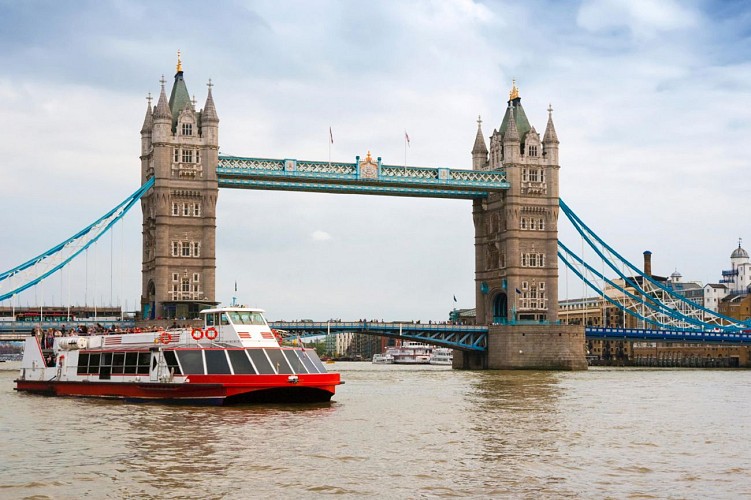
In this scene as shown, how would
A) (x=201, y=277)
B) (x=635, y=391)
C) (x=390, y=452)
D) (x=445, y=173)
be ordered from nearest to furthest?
1. (x=390, y=452)
2. (x=635, y=391)
3. (x=201, y=277)
4. (x=445, y=173)

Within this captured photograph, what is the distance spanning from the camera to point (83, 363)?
47969 mm

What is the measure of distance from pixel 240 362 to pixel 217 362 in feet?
3.09

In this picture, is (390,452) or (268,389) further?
(268,389)

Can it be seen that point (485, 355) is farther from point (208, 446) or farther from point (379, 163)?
point (208, 446)

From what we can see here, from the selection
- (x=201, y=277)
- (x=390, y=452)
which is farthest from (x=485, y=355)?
(x=390, y=452)

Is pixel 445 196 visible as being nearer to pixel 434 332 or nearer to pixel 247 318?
pixel 434 332

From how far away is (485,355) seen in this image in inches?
3858

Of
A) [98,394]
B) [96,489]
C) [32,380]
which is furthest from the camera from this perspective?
[32,380]

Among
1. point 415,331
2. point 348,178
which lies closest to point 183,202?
point 348,178

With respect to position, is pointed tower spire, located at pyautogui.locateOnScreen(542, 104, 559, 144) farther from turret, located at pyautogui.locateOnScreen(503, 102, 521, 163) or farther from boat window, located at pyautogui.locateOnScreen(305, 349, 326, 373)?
boat window, located at pyautogui.locateOnScreen(305, 349, 326, 373)

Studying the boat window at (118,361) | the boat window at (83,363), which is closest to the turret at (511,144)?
the boat window at (83,363)

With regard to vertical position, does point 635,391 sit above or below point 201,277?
below

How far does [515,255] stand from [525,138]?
11.8 metres

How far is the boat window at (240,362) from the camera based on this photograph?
41062 millimetres
